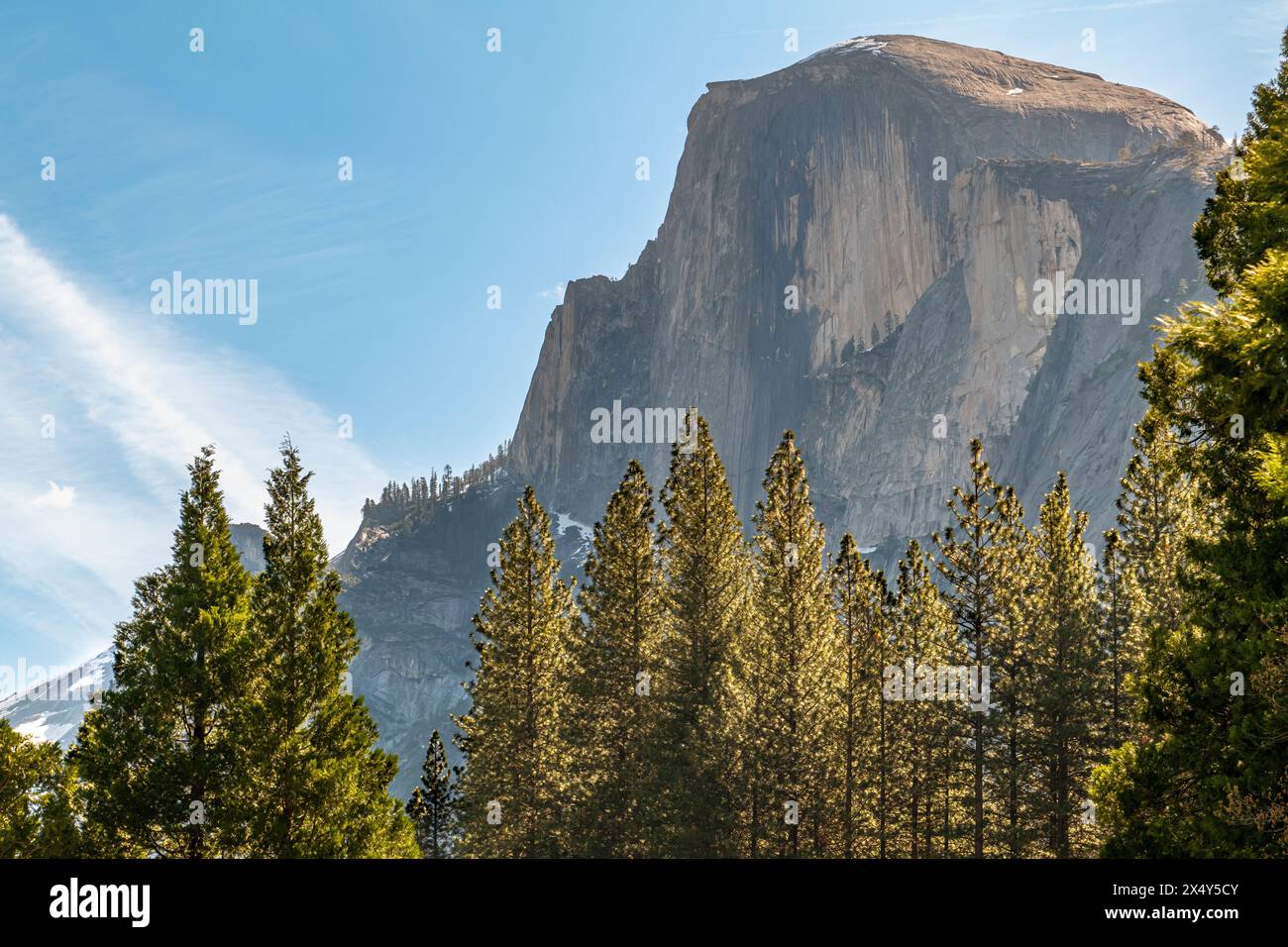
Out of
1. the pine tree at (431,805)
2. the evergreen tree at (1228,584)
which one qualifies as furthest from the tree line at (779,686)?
the pine tree at (431,805)

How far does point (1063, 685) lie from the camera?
121 ft

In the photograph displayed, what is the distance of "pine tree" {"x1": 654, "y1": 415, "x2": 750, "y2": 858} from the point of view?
→ 37938 millimetres

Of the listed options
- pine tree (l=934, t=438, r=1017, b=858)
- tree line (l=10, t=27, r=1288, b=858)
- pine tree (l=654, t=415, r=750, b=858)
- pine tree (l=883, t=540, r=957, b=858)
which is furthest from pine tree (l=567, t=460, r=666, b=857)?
pine tree (l=934, t=438, r=1017, b=858)

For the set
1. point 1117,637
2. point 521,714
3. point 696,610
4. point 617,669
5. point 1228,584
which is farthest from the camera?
point 617,669

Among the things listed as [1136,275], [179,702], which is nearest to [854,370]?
[1136,275]

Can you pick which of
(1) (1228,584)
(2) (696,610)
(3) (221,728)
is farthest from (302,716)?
(1) (1228,584)

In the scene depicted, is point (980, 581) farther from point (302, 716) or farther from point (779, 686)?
point (302, 716)

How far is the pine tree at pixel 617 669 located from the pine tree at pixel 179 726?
17363 millimetres

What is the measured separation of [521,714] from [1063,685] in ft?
65.2

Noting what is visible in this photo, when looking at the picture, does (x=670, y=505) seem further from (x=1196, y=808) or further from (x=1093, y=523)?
(x=1093, y=523)

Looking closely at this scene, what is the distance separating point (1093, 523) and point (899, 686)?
94.1m

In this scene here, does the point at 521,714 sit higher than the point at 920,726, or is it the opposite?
the point at 521,714

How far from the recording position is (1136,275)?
145 metres

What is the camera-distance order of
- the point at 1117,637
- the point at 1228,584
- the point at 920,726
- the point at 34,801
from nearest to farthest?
the point at 1228,584, the point at 34,801, the point at 920,726, the point at 1117,637
